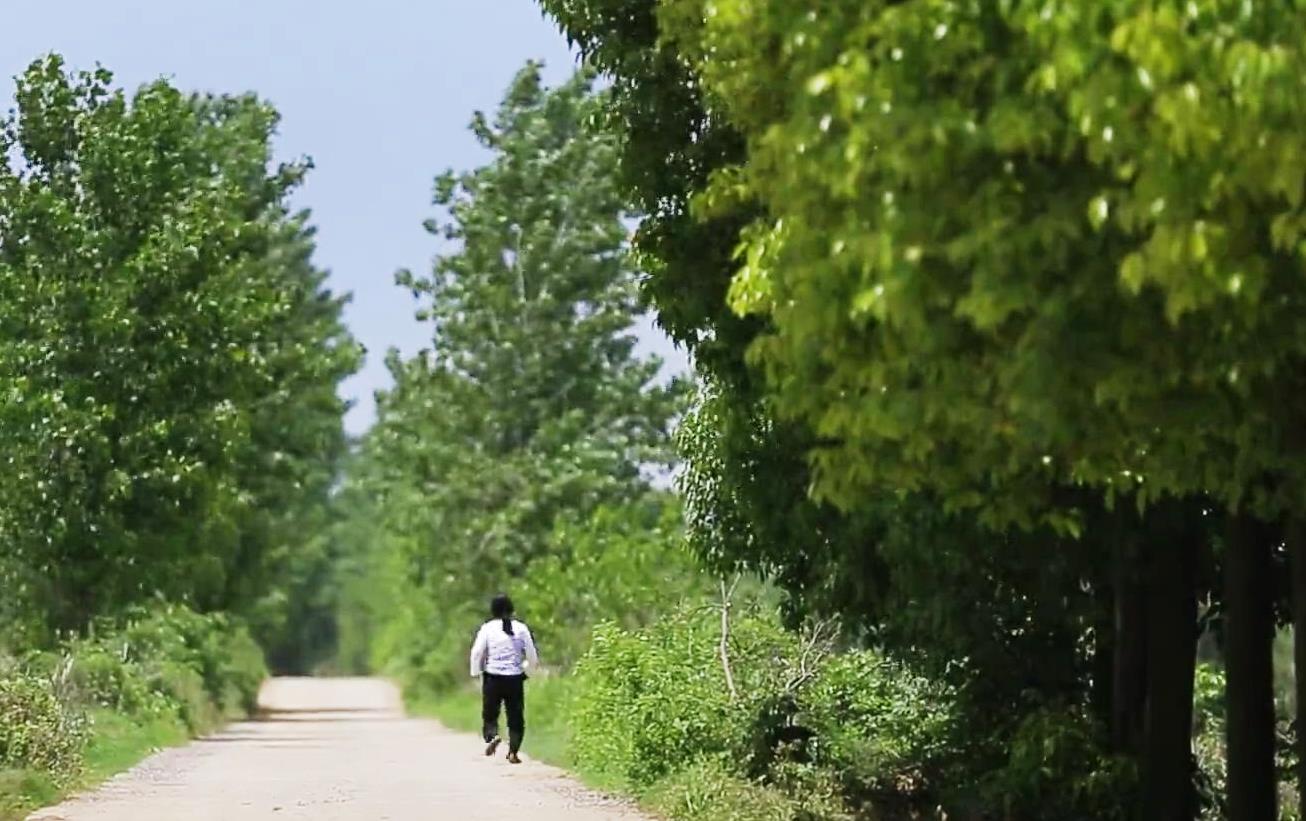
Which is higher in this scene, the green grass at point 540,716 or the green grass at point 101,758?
the green grass at point 540,716

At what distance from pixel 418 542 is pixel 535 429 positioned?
5493mm

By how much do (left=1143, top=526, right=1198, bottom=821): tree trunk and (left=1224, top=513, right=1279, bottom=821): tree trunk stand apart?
75cm

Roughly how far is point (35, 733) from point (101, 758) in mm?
4954

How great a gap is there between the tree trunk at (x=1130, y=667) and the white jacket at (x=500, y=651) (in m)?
9.58

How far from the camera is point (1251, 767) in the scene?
14.2 m

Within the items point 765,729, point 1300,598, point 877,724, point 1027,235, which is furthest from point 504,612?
point 1027,235

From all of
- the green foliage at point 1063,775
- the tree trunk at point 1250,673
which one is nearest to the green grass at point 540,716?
the green foliage at point 1063,775

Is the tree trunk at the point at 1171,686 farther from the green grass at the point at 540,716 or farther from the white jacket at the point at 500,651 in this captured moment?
the white jacket at the point at 500,651

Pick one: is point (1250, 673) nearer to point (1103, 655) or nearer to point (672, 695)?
point (1103, 655)

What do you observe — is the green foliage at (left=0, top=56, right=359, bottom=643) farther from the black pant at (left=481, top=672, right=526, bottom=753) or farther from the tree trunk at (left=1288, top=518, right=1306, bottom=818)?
the tree trunk at (left=1288, top=518, right=1306, bottom=818)

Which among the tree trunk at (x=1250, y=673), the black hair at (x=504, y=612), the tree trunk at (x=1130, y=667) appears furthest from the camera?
the black hair at (x=504, y=612)

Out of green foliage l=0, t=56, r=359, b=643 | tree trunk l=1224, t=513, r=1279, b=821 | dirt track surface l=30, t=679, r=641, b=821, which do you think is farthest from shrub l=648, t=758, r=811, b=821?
green foliage l=0, t=56, r=359, b=643

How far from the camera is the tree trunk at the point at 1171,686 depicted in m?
15.1

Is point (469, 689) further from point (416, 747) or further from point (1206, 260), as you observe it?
point (1206, 260)
